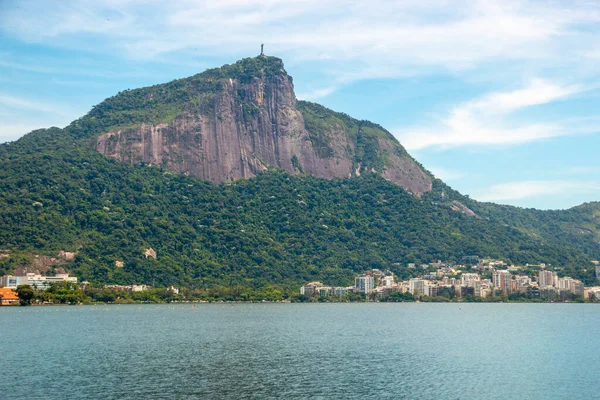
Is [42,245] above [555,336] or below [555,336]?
above

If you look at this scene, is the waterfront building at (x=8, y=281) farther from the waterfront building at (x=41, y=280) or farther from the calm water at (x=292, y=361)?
the calm water at (x=292, y=361)

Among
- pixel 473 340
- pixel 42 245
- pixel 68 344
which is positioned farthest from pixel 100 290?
pixel 473 340

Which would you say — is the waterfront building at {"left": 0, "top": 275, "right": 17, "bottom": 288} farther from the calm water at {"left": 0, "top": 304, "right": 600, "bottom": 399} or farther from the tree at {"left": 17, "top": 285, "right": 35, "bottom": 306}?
the calm water at {"left": 0, "top": 304, "right": 600, "bottom": 399}

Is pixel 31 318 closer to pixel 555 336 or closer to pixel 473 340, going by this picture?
pixel 473 340

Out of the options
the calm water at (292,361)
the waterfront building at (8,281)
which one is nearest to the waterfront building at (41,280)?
the waterfront building at (8,281)

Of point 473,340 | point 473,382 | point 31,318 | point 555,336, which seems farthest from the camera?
point 31,318

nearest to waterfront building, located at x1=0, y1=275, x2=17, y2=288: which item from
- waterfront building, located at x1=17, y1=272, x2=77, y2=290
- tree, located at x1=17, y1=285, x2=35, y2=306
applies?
waterfront building, located at x1=17, y1=272, x2=77, y2=290

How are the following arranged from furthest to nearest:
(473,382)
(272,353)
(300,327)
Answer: (300,327) < (272,353) < (473,382)

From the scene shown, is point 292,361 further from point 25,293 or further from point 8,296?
point 8,296
